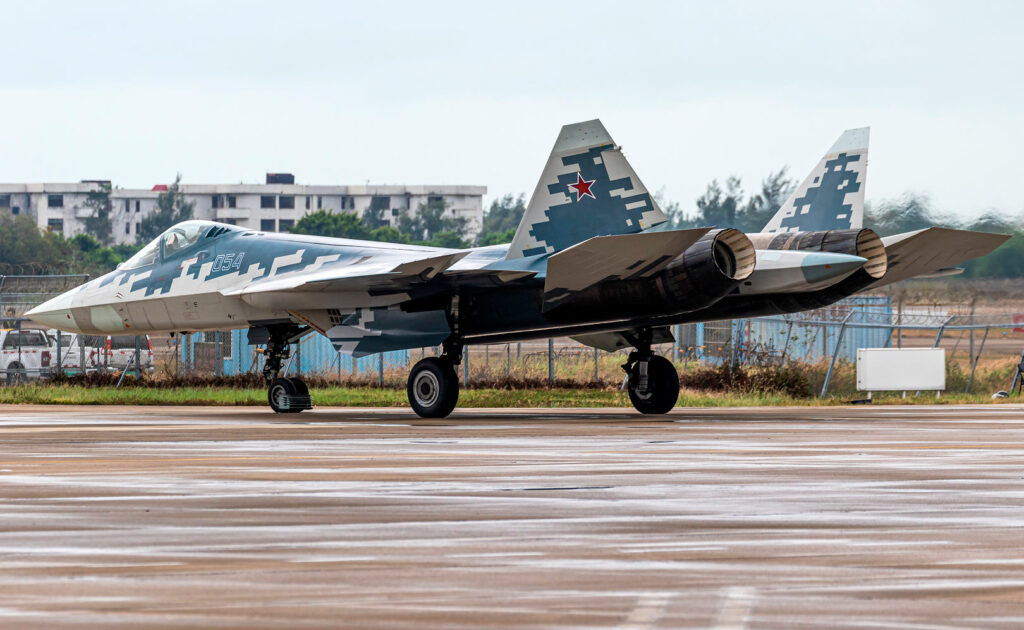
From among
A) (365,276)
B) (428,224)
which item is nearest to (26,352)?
(365,276)

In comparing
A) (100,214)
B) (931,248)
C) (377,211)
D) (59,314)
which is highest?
(377,211)

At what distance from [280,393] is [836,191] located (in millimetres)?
9242

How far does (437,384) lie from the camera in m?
18.5

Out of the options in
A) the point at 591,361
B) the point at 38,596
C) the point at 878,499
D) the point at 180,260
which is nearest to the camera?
the point at 38,596

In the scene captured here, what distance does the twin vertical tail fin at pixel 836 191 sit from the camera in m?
19.0

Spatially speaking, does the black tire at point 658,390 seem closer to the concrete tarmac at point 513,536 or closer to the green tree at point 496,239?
the concrete tarmac at point 513,536

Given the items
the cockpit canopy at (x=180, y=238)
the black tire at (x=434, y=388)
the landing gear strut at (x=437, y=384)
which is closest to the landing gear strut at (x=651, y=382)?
the landing gear strut at (x=437, y=384)

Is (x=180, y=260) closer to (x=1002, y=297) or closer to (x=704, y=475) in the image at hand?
(x=704, y=475)

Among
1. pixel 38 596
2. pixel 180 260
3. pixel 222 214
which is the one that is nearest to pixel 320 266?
pixel 180 260

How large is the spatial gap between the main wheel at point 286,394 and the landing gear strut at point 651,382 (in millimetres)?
5359

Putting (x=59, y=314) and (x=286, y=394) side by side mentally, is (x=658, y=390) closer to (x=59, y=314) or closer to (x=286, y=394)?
(x=286, y=394)

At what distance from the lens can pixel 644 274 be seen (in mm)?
16781

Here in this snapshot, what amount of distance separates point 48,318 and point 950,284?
18.4 m

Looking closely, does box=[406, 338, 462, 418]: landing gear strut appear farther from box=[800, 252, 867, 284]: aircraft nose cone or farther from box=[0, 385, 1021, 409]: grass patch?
box=[0, 385, 1021, 409]: grass patch
